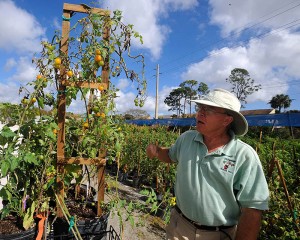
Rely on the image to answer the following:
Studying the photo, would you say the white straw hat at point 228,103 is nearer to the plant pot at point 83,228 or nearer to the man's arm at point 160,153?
the man's arm at point 160,153

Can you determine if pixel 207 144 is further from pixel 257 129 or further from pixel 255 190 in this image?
pixel 257 129

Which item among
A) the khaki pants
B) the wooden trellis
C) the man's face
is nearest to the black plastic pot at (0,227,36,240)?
the wooden trellis

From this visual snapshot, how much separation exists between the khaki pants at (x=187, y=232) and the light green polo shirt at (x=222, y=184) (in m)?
0.07

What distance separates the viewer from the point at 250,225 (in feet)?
5.52

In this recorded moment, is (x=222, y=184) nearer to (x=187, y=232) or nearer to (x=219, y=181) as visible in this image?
(x=219, y=181)

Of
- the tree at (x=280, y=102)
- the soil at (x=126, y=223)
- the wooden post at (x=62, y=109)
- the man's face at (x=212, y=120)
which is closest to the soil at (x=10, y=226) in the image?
the soil at (x=126, y=223)

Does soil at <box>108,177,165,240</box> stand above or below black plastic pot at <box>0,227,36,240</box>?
below

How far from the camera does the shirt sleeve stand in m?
1.68

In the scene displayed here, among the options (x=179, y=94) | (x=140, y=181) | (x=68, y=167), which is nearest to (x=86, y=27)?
(x=68, y=167)

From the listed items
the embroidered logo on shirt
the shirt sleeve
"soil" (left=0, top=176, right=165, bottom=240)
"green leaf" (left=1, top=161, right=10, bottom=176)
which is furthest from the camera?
"soil" (left=0, top=176, right=165, bottom=240)

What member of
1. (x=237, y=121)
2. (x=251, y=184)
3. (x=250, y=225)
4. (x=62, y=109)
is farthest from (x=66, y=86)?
(x=250, y=225)

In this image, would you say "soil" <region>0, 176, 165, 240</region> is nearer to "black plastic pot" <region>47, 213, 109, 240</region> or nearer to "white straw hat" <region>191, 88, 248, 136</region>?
"black plastic pot" <region>47, 213, 109, 240</region>

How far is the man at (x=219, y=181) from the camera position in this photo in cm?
171

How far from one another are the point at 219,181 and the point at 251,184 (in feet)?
0.68
